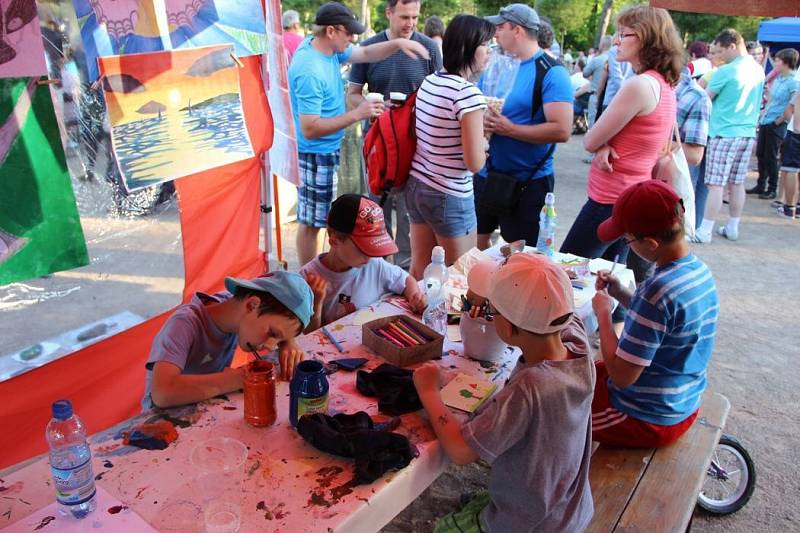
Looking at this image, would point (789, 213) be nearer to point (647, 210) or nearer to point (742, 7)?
point (742, 7)

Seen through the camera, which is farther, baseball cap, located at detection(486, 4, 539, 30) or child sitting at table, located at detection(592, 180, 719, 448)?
baseball cap, located at detection(486, 4, 539, 30)

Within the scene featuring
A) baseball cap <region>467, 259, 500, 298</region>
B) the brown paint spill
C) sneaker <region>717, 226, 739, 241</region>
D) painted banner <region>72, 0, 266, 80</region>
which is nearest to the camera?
the brown paint spill

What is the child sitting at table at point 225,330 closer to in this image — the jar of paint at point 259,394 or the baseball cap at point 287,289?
the baseball cap at point 287,289

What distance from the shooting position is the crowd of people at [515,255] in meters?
1.69

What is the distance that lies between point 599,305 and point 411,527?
1.26 metres

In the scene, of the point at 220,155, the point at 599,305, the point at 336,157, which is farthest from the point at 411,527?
the point at 336,157

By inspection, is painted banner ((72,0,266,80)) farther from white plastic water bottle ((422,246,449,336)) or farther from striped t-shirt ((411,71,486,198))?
white plastic water bottle ((422,246,449,336))

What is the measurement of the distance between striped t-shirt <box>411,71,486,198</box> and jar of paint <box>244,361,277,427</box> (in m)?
1.98

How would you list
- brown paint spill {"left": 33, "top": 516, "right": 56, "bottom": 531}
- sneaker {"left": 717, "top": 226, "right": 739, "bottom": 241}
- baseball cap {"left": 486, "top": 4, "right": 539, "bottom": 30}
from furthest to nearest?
sneaker {"left": 717, "top": 226, "right": 739, "bottom": 241} → baseball cap {"left": 486, "top": 4, "right": 539, "bottom": 30} → brown paint spill {"left": 33, "top": 516, "right": 56, "bottom": 531}

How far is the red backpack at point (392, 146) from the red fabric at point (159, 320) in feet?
2.07

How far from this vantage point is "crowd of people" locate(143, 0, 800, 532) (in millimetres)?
1686

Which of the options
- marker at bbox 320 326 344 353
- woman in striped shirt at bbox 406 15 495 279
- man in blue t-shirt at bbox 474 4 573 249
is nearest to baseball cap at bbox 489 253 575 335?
marker at bbox 320 326 344 353

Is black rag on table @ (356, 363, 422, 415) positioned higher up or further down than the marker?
higher up

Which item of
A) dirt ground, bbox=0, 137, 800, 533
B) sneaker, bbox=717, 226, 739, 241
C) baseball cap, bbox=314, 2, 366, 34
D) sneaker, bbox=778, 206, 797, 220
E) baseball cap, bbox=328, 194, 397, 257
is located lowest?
sneaker, bbox=778, 206, 797, 220
